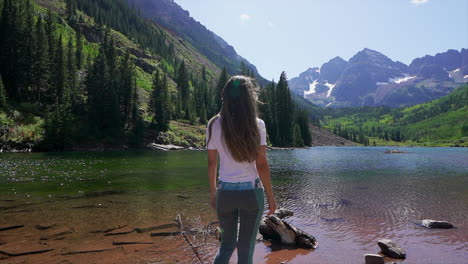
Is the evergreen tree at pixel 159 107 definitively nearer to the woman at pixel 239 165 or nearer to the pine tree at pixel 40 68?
the pine tree at pixel 40 68

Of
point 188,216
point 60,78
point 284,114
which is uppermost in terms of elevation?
point 60,78

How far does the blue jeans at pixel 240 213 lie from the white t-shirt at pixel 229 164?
0.09m

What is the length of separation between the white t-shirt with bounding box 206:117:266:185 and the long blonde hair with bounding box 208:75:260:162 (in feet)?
0.22

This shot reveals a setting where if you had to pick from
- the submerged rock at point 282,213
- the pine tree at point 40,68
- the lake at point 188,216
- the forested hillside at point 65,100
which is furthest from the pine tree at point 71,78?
the submerged rock at point 282,213

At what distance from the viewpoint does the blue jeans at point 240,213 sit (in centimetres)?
417

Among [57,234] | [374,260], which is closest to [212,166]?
[374,260]

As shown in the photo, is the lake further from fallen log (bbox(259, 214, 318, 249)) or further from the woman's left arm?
the woman's left arm

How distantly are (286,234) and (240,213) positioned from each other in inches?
302

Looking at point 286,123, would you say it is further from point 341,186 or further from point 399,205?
point 399,205

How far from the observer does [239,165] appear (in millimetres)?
4234

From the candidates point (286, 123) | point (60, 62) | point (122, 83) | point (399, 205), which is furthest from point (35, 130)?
point (286, 123)

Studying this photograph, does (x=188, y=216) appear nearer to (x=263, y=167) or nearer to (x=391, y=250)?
(x=391, y=250)

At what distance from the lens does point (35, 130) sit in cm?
6072

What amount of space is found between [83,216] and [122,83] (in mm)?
83549
